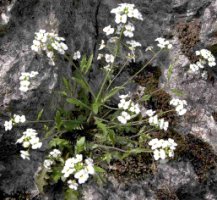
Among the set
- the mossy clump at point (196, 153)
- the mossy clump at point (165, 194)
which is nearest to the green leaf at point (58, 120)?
the mossy clump at point (196, 153)

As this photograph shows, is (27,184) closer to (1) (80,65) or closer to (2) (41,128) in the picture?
(2) (41,128)

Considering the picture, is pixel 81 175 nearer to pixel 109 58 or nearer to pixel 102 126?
pixel 102 126

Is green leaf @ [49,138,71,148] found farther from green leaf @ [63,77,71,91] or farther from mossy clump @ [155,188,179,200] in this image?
mossy clump @ [155,188,179,200]

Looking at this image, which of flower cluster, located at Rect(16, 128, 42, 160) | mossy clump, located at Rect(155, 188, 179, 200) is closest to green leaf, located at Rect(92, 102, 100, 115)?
flower cluster, located at Rect(16, 128, 42, 160)

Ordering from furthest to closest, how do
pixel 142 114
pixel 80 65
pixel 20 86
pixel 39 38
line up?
pixel 142 114, pixel 80 65, pixel 20 86, pixel 39 38

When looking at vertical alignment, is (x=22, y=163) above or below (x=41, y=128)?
below

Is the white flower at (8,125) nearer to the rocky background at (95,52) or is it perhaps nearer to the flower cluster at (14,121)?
the flower cluster at (14,121)

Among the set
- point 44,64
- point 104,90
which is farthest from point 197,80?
point 44,64
